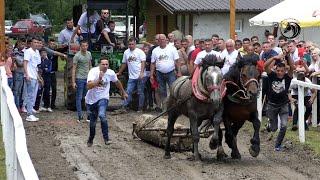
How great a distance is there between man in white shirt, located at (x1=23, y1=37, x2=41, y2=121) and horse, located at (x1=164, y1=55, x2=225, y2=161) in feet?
19.9

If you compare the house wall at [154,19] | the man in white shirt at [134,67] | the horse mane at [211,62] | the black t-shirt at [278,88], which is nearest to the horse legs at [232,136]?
the horse mane at [211,62]

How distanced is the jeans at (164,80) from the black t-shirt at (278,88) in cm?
618

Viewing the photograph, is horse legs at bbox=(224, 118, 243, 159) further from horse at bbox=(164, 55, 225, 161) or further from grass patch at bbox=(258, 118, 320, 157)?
grass patch at bbox=(258, 118, 320, 157)

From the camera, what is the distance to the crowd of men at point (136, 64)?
1617 centimetres

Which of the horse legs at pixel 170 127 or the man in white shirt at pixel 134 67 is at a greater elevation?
the man in white shirt at pixel 134 67

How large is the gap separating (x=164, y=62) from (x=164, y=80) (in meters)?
0.54

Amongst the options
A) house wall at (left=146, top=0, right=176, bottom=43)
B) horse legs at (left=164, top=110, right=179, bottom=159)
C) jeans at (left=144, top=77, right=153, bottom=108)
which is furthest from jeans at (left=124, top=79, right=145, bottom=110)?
house wall at (left=146, top=0, right=176, bottom=43)

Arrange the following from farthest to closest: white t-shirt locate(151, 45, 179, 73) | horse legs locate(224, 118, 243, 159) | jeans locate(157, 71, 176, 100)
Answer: jeans locate(157, 71, 176, 100) < white t-shirt locate(151, 45, 179, 73) < horse legs locate(224, 118, 243, 159)

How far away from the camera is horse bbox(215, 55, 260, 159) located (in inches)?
472

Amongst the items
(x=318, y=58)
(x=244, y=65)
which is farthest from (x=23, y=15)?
(x=244, y=65)

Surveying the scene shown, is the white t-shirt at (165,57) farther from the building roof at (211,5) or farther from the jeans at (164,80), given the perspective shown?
the building roof at (211,5)

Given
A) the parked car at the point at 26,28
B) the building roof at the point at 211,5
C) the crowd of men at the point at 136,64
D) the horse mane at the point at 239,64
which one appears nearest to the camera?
the horse mane at the point at 239,64

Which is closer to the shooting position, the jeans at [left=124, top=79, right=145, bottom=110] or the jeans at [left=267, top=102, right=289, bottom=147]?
the jeans at [left=267, top=102, right=289, bottom=147]

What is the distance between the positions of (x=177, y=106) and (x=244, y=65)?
1.51 meters
